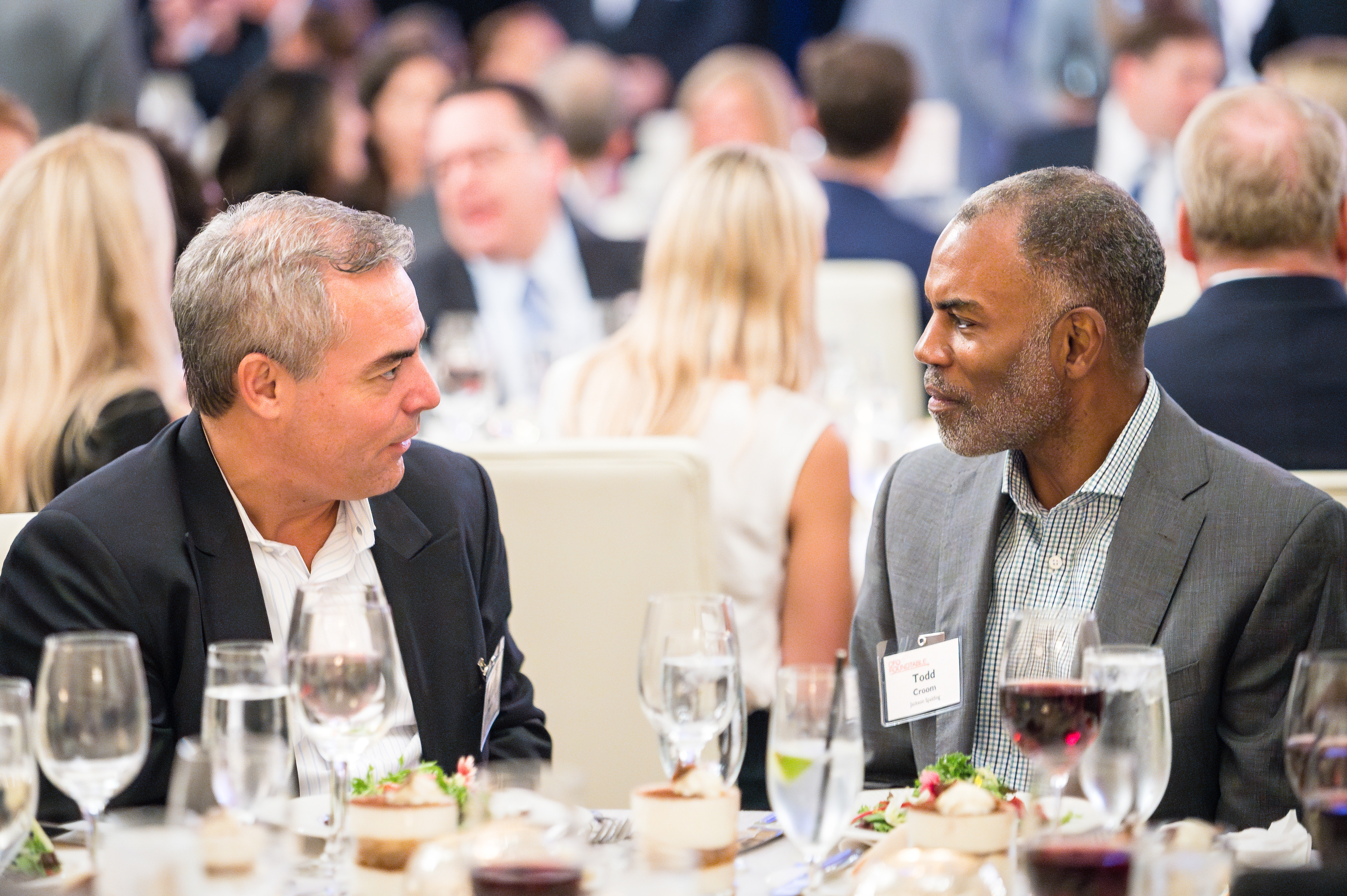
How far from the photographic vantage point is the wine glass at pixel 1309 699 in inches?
54.2

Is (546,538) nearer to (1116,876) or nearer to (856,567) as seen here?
(856,567)

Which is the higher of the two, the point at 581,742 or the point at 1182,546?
the point at 1182,546

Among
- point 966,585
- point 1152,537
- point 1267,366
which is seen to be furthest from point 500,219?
point 1152,537

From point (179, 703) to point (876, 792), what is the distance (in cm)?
84

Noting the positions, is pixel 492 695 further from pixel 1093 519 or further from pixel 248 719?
pixel 1093 519

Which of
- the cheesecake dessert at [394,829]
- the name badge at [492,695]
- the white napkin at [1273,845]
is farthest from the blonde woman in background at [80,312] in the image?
the white napkin at [1273,845]

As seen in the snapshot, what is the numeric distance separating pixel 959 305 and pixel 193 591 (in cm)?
104

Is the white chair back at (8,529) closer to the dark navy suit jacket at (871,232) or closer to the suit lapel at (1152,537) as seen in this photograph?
the suit lapel at (1152,537)

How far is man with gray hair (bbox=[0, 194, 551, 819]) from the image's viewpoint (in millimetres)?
1940

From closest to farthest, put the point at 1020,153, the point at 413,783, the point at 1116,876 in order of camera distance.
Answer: the point at 1116,876, the point at 413,783, the point at 1020,153

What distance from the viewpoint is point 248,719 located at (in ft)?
4.71

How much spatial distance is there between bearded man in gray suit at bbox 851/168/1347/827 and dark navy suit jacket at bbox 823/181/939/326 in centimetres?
365

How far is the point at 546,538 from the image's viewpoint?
2.64 metres

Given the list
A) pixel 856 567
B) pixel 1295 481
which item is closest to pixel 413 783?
pixel 1295 481
